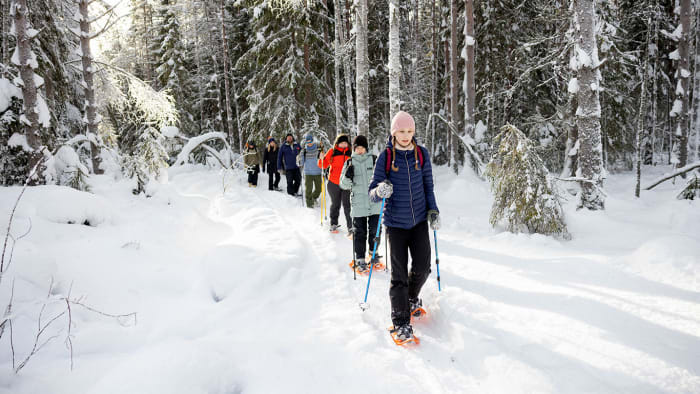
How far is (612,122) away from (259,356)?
15.4 meters

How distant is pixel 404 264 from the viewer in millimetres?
3543

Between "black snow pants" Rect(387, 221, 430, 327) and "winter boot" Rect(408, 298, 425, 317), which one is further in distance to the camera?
"winter boot" Rect(408, 298, 425, 317)

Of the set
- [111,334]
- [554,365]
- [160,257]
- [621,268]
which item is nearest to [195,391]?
[111,334]

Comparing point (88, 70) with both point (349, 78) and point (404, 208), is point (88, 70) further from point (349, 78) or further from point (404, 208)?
point (404, 208)

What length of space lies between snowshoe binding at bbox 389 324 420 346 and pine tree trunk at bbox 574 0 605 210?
17.3 ft

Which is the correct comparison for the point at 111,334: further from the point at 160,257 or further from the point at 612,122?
the point at 612,122

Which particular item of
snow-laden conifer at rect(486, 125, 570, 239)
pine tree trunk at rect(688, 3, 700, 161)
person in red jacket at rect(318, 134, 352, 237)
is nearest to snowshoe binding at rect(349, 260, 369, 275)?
person in red jacket at rect(318, 134, 352, 237)

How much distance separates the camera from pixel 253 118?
54.3 ft

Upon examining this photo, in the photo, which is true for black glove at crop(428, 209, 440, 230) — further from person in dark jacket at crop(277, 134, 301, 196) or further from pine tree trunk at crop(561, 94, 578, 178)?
pine tree trunk at crop(561, 94, 578, 178)

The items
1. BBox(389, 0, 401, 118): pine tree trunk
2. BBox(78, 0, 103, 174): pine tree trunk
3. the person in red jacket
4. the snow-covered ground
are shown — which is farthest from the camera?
BBox(78, 0, 103, 174): pine tree trunk

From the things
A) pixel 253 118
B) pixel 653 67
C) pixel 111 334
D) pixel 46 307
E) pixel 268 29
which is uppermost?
pixel 268 29

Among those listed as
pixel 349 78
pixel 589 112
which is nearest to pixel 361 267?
pixel 589 112

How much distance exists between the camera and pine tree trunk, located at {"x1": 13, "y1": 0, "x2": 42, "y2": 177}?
634cm

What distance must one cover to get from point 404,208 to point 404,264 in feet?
1.87
